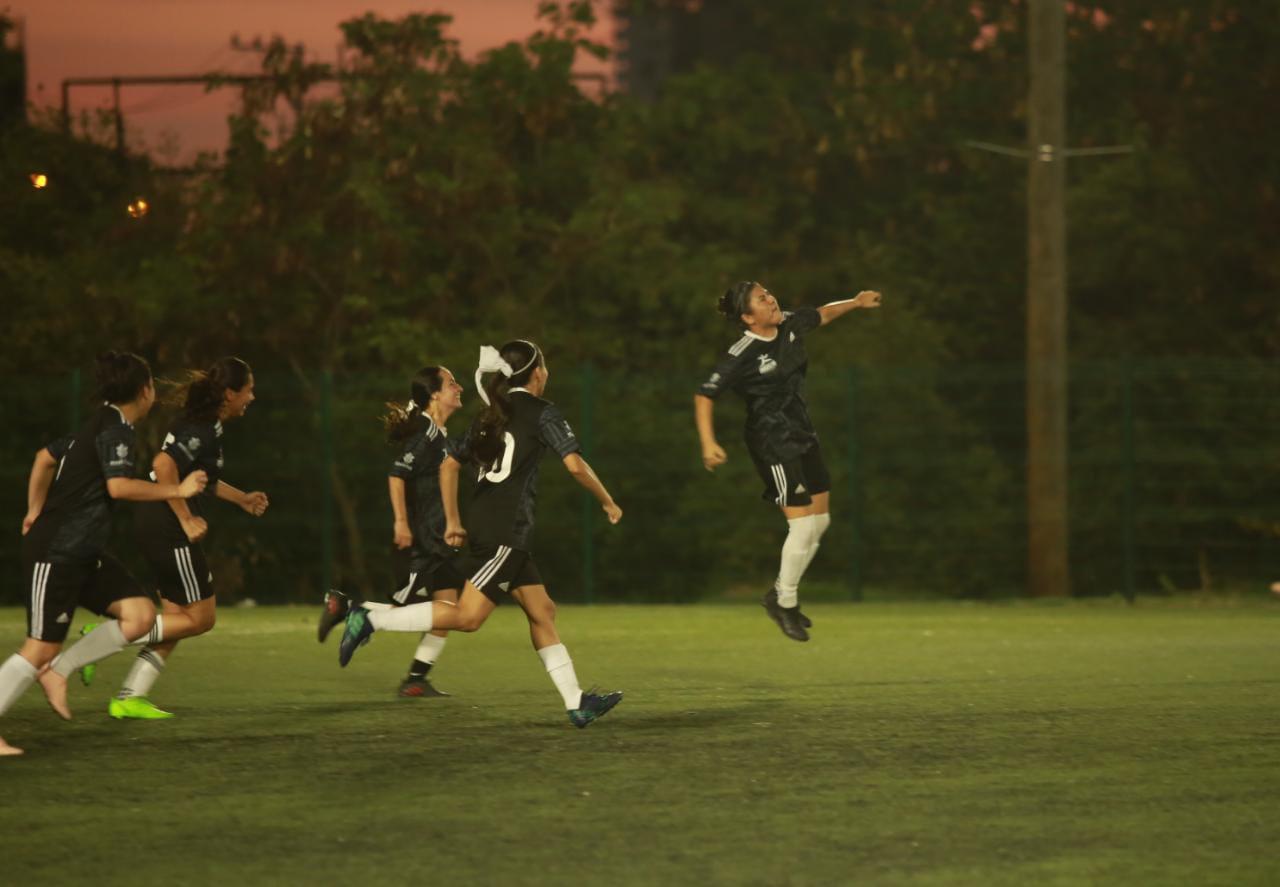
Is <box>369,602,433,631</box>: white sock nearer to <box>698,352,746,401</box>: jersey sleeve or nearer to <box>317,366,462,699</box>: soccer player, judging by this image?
<box>317,366,462,699</box>: soccer player

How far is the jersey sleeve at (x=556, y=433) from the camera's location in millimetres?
9202

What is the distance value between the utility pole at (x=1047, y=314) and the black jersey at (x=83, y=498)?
12778mm

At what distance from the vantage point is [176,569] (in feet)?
33.5

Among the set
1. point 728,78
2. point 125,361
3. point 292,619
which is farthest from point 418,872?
point 728,78

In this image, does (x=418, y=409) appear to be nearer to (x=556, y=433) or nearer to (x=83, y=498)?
(x=556, y=433)

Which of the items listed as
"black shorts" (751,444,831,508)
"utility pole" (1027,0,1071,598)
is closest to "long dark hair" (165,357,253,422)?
"black shorts" (751,444,831,508)

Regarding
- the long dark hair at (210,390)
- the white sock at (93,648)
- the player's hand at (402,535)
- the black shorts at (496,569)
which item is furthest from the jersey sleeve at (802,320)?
the white sock at (93,648)

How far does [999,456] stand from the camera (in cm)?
2108

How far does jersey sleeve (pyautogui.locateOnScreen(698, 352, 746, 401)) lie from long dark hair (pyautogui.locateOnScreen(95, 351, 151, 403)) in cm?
370

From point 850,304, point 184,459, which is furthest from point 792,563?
point 184,459

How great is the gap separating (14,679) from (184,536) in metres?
1.75

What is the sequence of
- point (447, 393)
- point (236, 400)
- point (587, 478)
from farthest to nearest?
point (447, 393) → point (236, 400) → point (587, 478)

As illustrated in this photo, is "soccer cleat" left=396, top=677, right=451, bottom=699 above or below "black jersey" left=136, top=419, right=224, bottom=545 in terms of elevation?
below

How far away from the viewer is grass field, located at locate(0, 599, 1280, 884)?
6395mm
